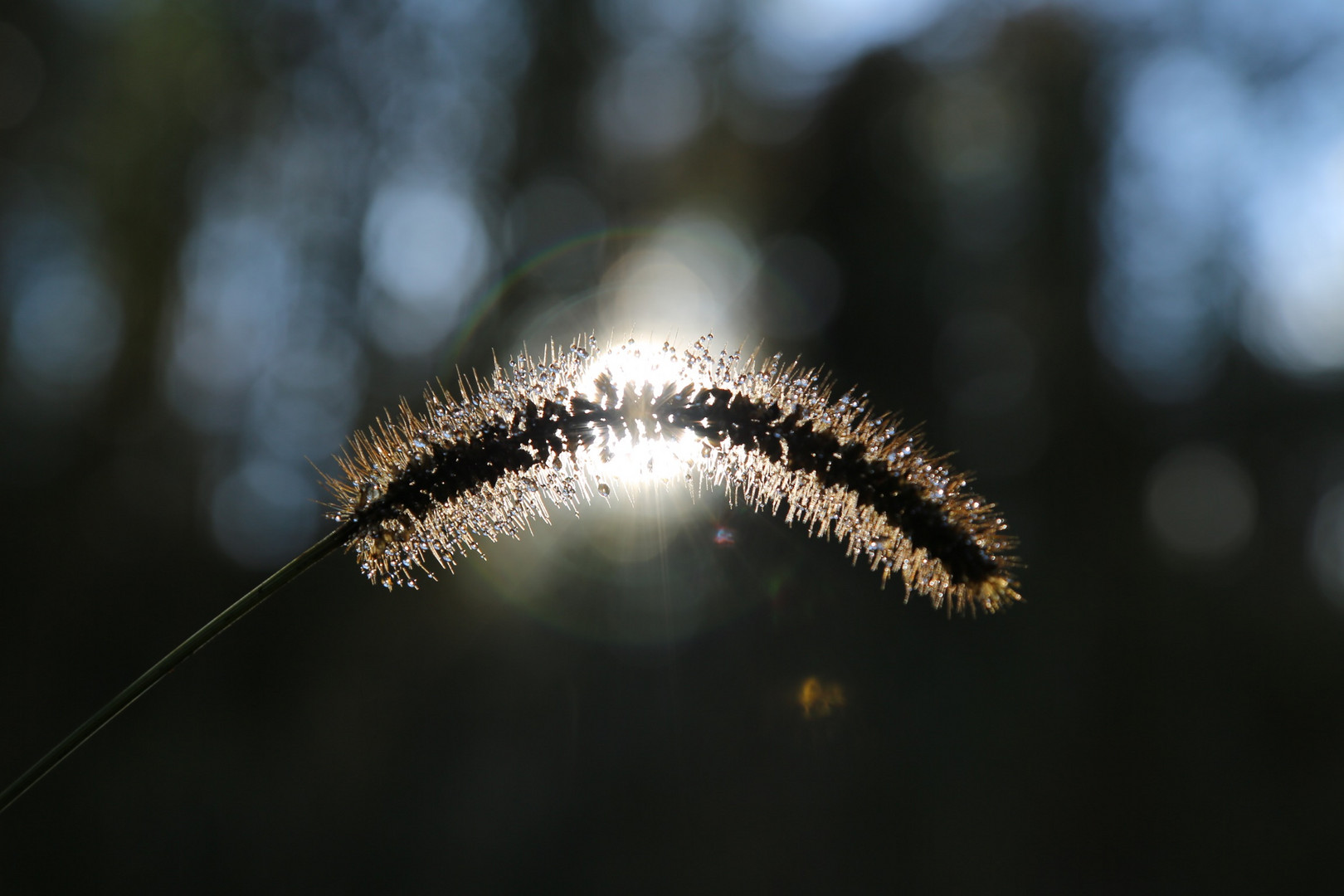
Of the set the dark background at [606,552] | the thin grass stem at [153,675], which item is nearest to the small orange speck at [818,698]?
the dark background at [606,552]

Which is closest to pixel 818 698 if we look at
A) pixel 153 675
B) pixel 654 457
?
pixel 654 457

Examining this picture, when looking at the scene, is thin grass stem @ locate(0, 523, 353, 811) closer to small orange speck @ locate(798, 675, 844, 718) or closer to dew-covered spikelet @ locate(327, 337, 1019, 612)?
dew-covered spikelet @ locate(327, 337, 1019, 612)

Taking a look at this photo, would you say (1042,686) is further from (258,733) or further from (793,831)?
(258,733)

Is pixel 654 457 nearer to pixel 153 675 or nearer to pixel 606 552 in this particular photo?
pixel 153 675

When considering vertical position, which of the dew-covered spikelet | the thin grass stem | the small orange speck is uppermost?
the small orange speck

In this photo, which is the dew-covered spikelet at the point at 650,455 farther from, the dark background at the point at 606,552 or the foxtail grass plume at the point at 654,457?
the dark background at the point at 606,552

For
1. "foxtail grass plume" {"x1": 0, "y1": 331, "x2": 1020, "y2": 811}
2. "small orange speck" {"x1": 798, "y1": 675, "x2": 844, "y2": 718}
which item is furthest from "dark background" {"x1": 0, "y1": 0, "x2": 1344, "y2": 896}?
"foxtail grass plume" {"x1": 0, "y1": 331, "x2": 1020, "y2": 811}

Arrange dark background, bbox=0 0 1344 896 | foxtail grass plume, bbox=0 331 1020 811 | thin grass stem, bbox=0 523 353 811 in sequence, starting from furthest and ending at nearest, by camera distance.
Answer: dark background, bbox=0 0 1344 896 < foxtail grass plume, bbox=0 331 1020 811 < thin grass stem, bbox=0 523 353 811

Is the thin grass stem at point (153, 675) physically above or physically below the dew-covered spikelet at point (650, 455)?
below

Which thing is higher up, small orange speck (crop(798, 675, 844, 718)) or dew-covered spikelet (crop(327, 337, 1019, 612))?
small orange speck (crop(798, 675, 844, 718))
